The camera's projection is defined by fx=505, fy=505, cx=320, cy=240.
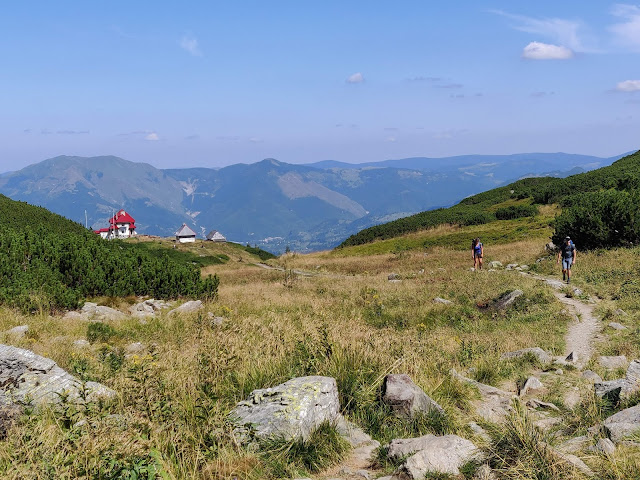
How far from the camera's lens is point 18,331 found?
10305 millimetres

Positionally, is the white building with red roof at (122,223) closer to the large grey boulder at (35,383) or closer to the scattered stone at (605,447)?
the large grey boulder at (35,383)

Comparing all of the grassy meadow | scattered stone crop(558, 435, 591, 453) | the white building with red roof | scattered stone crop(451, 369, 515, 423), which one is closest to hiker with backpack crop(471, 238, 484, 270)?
the grassy meadow

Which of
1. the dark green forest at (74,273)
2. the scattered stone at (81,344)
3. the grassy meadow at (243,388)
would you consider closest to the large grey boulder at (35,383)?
the grassy meadow at (243,388)

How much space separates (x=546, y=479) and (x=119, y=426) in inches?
150

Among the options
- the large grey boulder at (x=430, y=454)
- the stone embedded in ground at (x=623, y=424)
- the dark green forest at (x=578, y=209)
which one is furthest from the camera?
the dark green forest at (x=578, y=209)

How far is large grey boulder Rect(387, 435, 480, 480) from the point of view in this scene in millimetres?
4609

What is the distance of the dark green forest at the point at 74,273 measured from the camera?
48.2 ft

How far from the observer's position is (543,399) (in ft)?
25.7

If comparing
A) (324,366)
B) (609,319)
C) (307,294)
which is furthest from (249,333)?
(307,294)

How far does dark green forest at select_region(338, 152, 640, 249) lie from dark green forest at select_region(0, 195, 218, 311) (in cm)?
2151

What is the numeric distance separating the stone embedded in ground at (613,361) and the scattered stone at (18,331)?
1123cm

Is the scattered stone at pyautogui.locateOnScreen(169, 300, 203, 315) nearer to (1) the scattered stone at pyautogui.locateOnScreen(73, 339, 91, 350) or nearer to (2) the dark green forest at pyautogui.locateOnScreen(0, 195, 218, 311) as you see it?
(2) the dark green forest at pyautogui.locateOnScreen(0, 195, 218, 311)

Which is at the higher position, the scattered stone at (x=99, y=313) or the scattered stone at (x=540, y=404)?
the scattered stone at (x=540, y=404)

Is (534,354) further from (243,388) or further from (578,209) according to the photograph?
(578,209)
